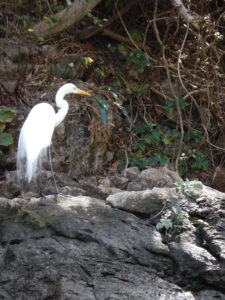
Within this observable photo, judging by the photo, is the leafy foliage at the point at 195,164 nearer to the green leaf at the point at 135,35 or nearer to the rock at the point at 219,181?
the rock at the point at 219,181

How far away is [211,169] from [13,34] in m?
2.54

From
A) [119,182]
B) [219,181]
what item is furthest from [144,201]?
[219,181]

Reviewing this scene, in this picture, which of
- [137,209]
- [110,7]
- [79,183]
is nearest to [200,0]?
[110,7]

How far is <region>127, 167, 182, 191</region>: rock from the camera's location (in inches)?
193

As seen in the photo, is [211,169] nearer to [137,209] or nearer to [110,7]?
[110,7]

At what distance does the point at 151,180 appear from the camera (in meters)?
4.96

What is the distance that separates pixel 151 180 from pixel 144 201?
120cm

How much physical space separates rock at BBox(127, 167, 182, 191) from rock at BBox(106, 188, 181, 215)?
1065mm

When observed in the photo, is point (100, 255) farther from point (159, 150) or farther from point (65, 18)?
point (65, 18)

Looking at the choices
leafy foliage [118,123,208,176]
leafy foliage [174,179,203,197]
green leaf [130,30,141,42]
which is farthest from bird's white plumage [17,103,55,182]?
green leaf [130,30,141,42]

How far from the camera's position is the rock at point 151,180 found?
491 centimetres

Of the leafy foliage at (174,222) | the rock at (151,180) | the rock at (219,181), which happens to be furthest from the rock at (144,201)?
the rock at (219,181)

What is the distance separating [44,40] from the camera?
5.89m

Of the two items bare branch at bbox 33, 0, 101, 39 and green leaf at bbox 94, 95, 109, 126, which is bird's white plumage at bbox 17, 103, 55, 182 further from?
bare branch at bbox 33, 0, 101, 39
